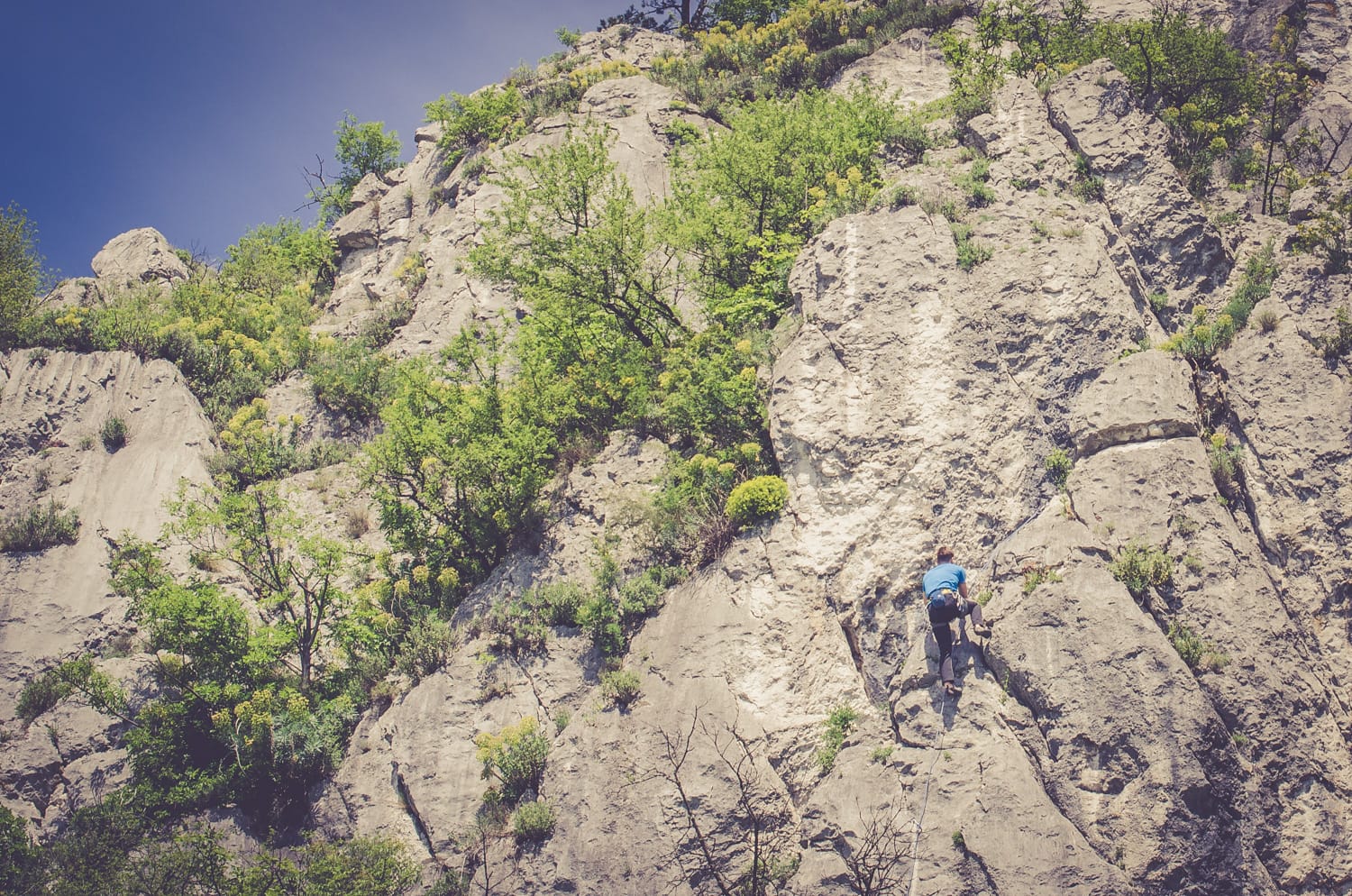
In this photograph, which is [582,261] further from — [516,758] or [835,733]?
[835,733]

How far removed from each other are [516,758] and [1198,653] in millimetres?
9506

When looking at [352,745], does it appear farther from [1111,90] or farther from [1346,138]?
[1346,138]

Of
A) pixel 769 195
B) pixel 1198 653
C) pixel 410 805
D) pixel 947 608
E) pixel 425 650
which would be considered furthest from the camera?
pixel 769 195

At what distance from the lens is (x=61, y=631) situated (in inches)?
618

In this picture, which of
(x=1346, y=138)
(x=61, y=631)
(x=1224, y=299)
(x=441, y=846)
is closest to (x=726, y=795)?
(x=441, y=846)

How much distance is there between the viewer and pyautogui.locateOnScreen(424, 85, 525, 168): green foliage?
27.3m

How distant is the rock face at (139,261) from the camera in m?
26.2

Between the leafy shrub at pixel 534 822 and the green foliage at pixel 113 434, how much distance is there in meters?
13.9

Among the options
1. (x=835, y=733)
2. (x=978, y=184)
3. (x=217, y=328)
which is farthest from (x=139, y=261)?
(x=835, y=733)

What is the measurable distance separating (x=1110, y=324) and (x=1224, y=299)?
9.40 feet

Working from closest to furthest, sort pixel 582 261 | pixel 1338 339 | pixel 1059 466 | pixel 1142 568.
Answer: pixel 1142 568
pixel 1338 339
pixel 1059 466
pixel 582 261

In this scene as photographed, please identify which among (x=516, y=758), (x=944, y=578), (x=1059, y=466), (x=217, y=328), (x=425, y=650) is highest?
(x=217, y=328)

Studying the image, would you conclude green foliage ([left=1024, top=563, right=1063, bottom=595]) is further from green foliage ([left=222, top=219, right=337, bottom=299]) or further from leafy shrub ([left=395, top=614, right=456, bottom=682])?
green foliage ([left=222, top=219, right=337, bottom=299])

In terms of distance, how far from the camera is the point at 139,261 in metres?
26.7
